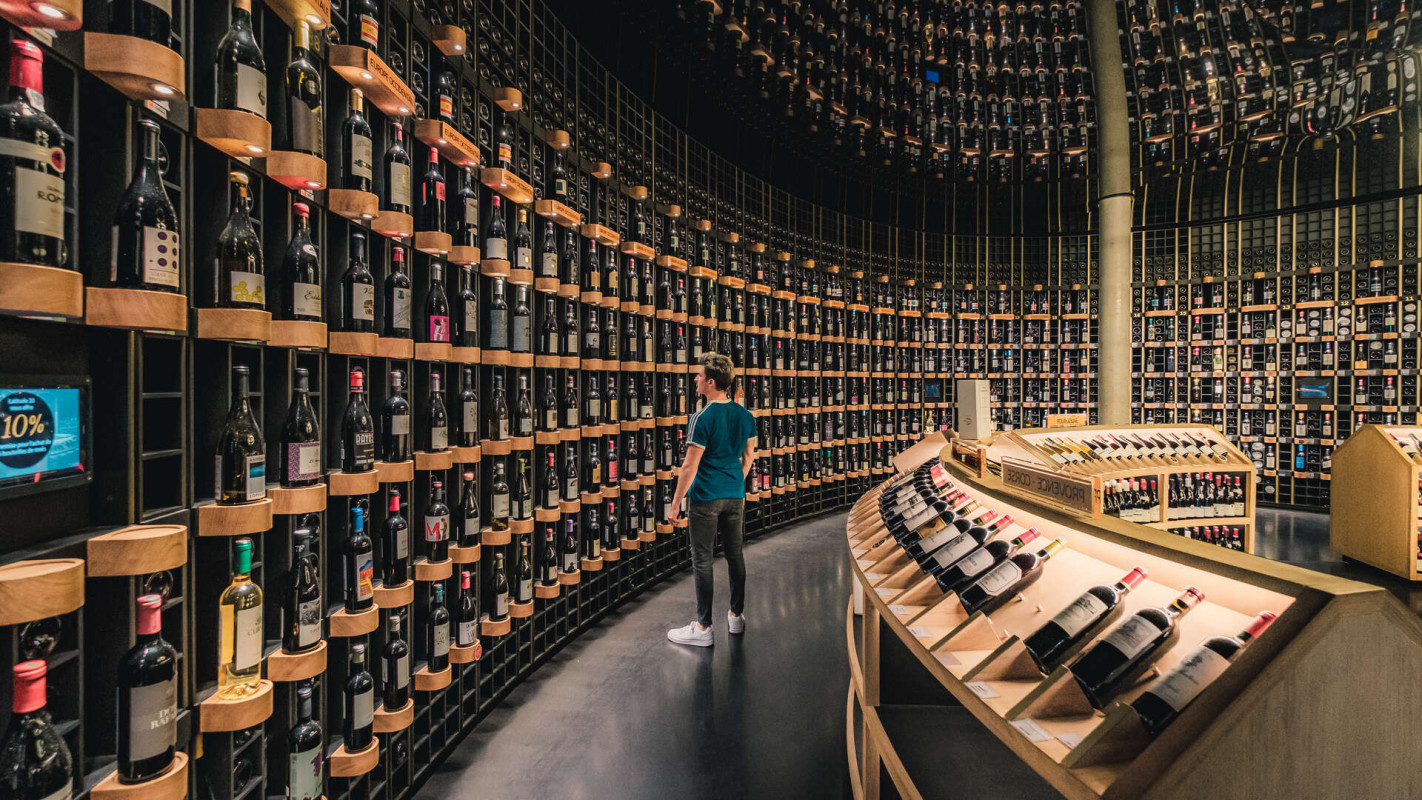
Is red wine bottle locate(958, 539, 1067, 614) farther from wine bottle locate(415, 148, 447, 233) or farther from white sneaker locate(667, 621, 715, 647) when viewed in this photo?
white sneaker locate(667, 621, 715, 647)

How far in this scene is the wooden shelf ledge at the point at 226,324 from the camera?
1.62m

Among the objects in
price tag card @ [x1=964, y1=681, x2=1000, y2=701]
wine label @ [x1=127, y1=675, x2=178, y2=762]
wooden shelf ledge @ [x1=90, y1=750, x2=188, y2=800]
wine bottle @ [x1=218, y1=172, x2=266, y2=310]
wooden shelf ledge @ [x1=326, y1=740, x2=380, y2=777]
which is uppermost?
wine bottle @ [x1=218, y1=172, x2=266, y2=310]

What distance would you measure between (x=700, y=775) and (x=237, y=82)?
9.06ft

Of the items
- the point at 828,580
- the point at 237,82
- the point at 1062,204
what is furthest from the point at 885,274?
the point at 237,82

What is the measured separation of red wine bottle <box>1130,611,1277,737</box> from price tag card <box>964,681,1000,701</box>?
31 centimetres

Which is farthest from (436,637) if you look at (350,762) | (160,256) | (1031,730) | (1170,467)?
(1170,467)

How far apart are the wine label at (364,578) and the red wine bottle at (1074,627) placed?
79.2 inches

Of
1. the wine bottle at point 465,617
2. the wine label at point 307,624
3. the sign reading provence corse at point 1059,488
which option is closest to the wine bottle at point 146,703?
the wine label at point 307,624

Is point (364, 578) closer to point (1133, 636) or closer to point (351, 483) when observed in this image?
point (351, 483)

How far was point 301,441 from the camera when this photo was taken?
2020 mm

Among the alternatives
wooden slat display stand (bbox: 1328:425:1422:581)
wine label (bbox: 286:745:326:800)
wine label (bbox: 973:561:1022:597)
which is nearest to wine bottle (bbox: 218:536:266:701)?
wine label (bbox: 286:745:326:800)

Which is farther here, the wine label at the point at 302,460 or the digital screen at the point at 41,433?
the wine label at the point at 302,460

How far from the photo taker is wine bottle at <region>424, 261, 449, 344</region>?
2753 mm

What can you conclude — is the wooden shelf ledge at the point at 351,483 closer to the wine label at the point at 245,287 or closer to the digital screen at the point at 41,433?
the wine label at the point at 245,287
